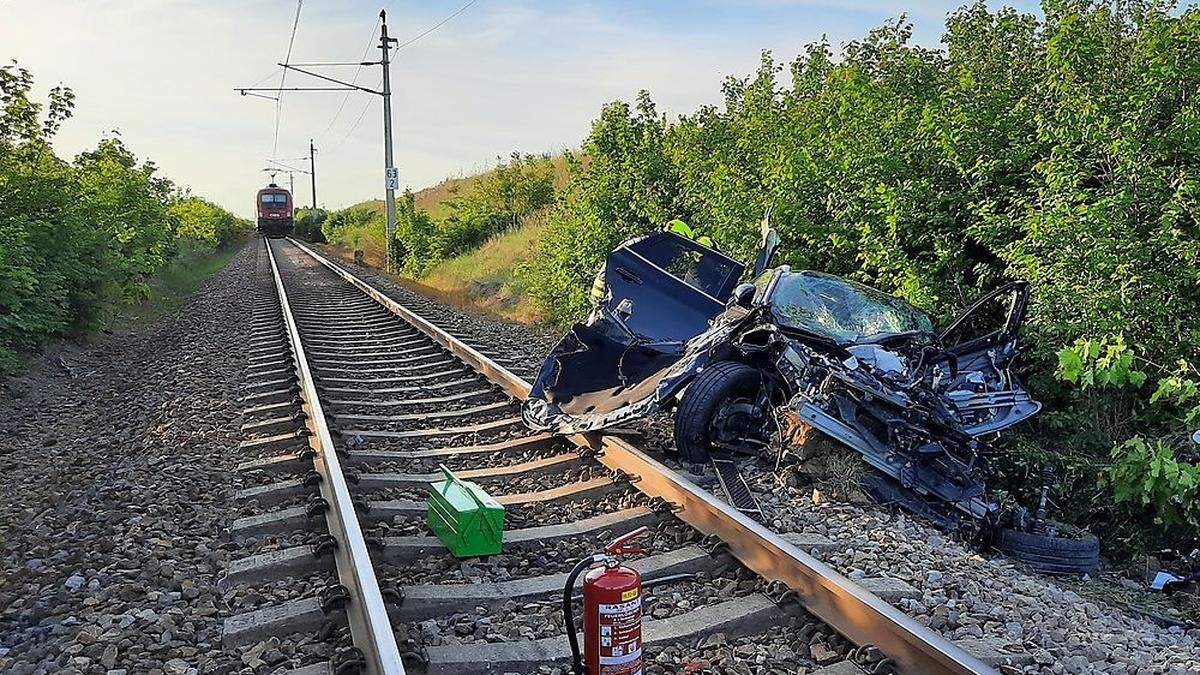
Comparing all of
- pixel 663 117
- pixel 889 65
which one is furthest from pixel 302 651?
pixel 663 117

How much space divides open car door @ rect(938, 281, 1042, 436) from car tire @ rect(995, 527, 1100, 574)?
2.41 feet

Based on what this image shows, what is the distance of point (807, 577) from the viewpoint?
393cm

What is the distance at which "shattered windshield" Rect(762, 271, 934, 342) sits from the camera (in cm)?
646

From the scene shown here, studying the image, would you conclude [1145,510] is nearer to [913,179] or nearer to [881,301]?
[881,301]

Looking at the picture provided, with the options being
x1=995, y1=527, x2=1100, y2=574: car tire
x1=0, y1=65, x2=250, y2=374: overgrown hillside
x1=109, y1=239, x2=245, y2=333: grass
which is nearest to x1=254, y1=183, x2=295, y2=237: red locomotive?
x1=109, y1=239, x2=245, y2=333: grass

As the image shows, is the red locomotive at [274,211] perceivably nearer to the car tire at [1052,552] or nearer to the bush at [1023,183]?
the bush at [1023,183]

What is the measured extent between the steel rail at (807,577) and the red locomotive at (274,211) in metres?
57.1

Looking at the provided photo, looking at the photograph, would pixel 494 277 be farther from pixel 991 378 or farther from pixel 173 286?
pixel 991 378

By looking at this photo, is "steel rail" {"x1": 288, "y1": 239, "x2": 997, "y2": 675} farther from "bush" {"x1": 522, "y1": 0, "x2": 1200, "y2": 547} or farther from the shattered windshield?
"bush" {"x1": 522, "y1": 0, "x2": 1200, "y2": 547}

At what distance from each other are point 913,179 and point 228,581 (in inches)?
262

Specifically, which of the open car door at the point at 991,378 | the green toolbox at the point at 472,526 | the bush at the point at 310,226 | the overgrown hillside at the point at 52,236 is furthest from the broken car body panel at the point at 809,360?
the bush at the point at 310,226

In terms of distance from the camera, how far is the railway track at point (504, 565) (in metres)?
3.55

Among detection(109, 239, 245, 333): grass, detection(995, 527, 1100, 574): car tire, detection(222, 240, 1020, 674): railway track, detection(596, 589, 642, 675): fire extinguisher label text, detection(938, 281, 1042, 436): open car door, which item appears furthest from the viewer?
detection(109, 239, 245, 333): grass

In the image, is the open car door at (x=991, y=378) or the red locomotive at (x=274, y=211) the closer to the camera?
the open car door at (x=991, y=378)
